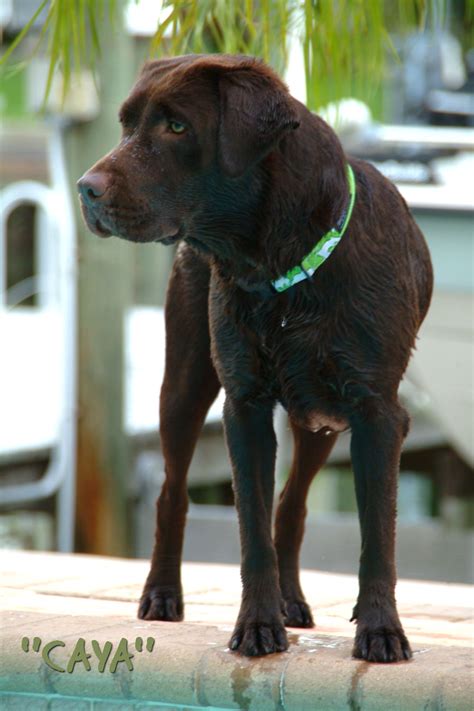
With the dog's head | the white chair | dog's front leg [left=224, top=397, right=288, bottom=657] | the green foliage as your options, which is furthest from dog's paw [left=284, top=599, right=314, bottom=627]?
the white chair

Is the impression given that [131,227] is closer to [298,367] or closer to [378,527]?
[298,367]

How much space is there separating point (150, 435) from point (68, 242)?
1.20m

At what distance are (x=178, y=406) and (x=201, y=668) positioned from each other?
2.26 feet

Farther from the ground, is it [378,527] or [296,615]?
[378,527]

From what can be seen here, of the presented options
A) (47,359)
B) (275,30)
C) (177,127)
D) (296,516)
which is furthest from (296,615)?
(47,359)

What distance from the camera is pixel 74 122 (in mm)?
6738

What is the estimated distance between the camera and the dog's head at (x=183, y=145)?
264cm

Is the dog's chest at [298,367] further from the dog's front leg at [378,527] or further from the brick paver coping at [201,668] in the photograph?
the brick paver coping at [201,668]

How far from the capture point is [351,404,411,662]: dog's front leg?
277cm

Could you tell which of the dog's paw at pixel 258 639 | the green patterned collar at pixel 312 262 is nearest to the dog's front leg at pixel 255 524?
the dog's paw at pixel 258 639

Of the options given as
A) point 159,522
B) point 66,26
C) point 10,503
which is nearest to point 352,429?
point 159,522

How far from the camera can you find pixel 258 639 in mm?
2814

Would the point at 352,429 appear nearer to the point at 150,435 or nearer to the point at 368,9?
the point at 368,9

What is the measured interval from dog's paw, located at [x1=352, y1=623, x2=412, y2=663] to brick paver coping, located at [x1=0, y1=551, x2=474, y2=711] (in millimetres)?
28
